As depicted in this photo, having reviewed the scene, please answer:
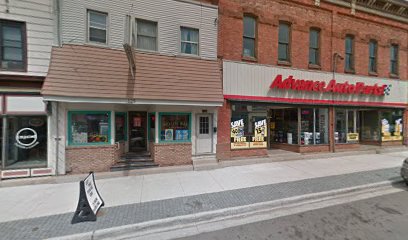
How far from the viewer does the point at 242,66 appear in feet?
35.9

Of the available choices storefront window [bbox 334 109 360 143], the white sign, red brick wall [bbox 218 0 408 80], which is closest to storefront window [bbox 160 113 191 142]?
red brick wall [bbox 218 0 408 80]

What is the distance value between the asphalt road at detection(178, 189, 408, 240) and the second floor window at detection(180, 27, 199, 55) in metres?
7.92

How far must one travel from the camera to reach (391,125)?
1548 centimetres

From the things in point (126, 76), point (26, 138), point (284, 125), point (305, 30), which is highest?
point (305, 30)

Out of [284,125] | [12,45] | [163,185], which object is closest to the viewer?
[163,185]

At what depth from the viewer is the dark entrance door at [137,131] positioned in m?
10.5

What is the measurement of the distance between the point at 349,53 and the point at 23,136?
18109 millimetres

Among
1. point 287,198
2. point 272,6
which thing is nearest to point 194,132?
point 287,198

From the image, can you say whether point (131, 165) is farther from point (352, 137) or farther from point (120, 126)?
point (352, 137)

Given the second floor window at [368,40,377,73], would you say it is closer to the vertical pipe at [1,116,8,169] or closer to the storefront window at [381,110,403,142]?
the storefront window at [381,110,403,142]

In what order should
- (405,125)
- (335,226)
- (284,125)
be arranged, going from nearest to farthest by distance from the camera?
1. (335,226)
2. (284,125)
3. (405,125)

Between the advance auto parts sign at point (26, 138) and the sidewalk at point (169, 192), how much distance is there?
1.60 metres

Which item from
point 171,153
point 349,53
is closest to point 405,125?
point 349,53

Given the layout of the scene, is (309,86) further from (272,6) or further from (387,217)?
(387,217)
